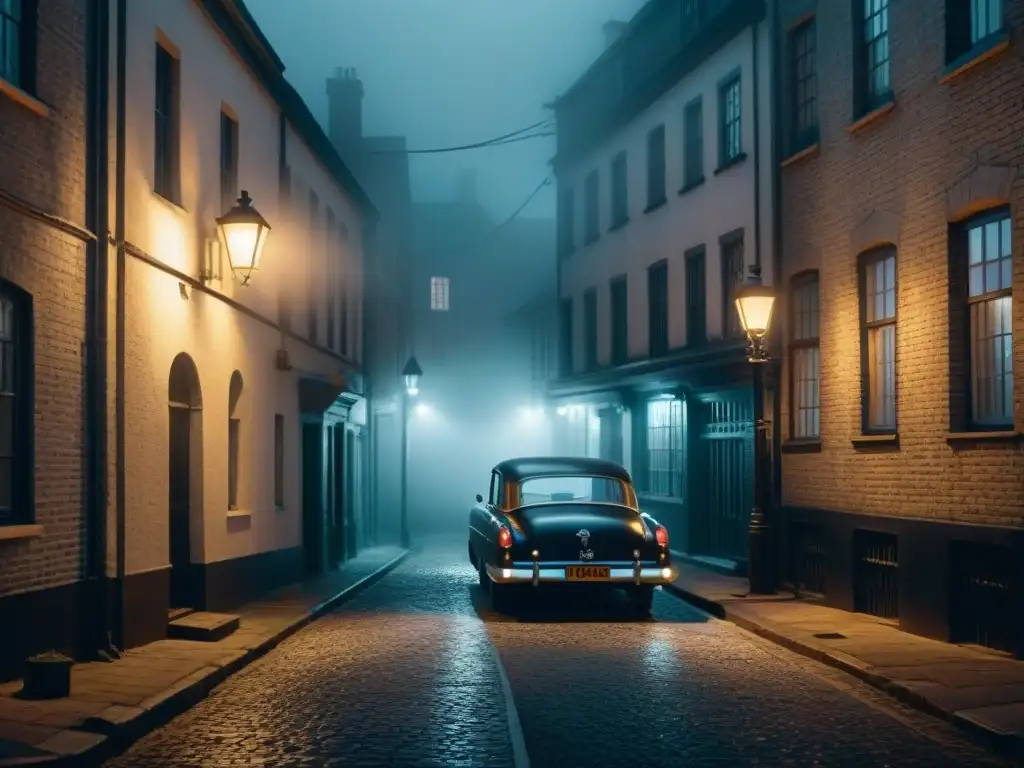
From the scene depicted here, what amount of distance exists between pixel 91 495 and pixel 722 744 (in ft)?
19.8

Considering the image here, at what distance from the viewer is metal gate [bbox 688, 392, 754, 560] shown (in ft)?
68.6

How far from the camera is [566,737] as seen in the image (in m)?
8.41

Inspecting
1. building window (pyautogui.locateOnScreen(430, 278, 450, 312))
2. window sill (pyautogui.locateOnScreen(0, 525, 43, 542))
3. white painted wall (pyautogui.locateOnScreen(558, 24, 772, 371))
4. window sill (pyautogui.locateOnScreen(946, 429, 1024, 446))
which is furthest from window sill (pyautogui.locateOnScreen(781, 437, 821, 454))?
building window (pyautogui.locateOnScreen(430, 278, 450, 312))

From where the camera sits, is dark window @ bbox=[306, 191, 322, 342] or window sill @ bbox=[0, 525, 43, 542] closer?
window sill @ bbox=[0, 525, 43, 542]

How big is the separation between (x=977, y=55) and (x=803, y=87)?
5.62 m

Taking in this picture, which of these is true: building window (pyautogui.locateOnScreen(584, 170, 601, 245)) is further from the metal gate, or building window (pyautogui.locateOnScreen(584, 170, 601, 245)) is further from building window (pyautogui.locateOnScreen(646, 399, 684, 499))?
the metal gate

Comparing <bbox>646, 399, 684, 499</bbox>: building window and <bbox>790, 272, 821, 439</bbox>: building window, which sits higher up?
<bbox>790, 272, 821, 439</bbox>: building window

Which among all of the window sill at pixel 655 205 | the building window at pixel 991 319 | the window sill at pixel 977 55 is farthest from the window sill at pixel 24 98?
the window sill at pixel 655 205

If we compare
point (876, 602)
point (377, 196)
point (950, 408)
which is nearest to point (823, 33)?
point (950, 408)

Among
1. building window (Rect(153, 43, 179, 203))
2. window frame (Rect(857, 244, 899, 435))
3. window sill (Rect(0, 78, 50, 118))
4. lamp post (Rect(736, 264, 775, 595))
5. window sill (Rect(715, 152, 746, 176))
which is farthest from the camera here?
window sill (Rect(715, 152, 746, 176))

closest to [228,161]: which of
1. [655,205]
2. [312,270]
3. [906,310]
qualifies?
[312,270]

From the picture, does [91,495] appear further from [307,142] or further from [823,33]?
[307,142]

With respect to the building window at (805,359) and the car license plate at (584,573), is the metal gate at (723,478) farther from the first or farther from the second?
the car license plate at (584,573)

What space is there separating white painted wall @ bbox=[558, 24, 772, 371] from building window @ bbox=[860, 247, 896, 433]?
3643mm
